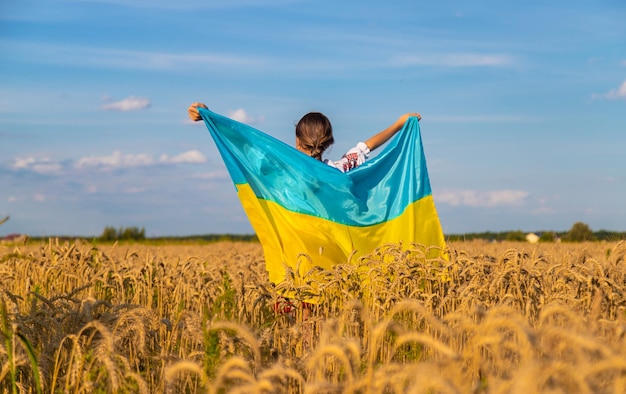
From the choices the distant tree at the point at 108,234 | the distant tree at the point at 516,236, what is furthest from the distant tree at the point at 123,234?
the distant tree at the point at 516,236

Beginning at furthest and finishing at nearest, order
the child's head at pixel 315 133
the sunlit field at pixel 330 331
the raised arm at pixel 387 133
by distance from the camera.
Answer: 1. the raised arm at pixel 387 133
2. the child's head at pixel 315 133
3. the sunlit field at pixel 330 331

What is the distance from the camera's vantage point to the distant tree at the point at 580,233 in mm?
21625

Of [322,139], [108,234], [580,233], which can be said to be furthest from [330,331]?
[108,234]

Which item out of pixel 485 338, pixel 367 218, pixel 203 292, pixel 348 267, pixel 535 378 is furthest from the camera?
pixel 367 218

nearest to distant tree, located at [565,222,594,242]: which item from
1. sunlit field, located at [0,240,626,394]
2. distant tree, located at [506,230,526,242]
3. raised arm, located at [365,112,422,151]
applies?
distant tree, located at [506,230,526,242]

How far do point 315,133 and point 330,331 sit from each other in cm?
399

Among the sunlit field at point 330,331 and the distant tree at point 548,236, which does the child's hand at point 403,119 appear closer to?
the sunlit field at point 330,331

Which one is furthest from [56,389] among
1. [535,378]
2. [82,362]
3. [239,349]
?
[535,378]

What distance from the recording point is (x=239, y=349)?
14.4 ft

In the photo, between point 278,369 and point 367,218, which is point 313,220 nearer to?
point 367,218

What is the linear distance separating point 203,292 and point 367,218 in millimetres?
1784

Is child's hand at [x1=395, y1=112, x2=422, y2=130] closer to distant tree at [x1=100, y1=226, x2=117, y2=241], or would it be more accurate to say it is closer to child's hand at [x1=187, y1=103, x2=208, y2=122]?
child's hand at [x1=187, y1=103, x2=208, y2=122]

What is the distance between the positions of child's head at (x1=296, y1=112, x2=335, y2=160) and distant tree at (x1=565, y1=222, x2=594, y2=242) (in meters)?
16.4

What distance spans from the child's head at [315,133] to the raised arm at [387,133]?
66 centimetres
